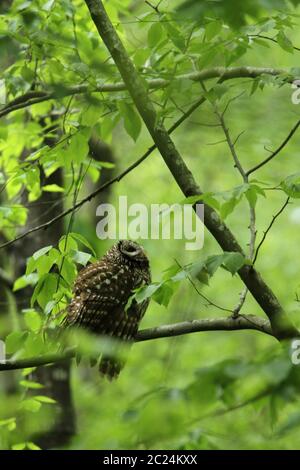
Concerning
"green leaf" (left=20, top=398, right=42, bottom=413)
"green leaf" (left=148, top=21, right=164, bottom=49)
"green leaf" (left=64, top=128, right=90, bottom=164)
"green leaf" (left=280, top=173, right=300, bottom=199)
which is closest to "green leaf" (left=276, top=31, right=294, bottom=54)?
"green leaf" (left=148, top=21, right=164, bottom=49)

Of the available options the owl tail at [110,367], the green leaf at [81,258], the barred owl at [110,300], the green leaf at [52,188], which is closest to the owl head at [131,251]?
the barred owl at [110,300]

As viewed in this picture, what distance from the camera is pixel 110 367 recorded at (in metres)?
5.66

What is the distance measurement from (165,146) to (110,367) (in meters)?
2.14

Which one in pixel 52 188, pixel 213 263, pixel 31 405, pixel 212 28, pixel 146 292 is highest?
pixel 212 28

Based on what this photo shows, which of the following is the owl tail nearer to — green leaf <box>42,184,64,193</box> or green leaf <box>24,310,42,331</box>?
green leaf <box>24,310,42,331</box>

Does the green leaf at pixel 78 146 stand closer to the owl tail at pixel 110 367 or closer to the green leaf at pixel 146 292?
the green leaf at pixel 146 292

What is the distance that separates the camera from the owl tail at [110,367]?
5566 mm

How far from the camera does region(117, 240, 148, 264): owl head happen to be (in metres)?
5.83

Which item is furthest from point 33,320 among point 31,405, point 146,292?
point 146,292

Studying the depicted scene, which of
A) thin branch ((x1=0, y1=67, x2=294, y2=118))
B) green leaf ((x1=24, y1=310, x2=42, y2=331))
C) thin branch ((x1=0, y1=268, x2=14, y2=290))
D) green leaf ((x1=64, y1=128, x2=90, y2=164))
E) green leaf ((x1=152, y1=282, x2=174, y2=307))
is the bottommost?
thin branch ((x1=0, y1=268, x2=14, y2=290))

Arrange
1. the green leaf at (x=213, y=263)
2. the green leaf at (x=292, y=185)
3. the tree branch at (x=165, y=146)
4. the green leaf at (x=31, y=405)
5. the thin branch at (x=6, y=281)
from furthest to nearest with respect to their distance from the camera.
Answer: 1. the thin branch at (x=6, y=281)
2. the green leaf at (x=31, y=405)
3. the tree branch at (x=165, y=146)
4. the green leaf at (x=292, y=185)
5. the green leaf at (x=213, y=263)

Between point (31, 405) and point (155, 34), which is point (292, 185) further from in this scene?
point (31, 405)

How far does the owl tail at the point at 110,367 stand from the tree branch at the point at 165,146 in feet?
5.83
